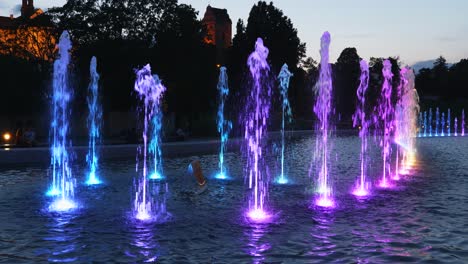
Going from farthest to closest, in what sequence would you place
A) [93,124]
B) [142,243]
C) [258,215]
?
1. [93,124]
2. [258,215]
3. [142,243]

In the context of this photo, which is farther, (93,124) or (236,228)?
(93,124)

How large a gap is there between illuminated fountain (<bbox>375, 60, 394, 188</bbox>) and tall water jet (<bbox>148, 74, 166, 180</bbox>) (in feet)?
22.7

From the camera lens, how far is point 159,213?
29.5 ft

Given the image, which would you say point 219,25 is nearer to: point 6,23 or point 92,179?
point 6,23

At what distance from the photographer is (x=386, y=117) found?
5678 centimetres

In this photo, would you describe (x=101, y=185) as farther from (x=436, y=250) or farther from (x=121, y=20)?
(x=121, y=20)

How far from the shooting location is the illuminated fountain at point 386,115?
19.0 m

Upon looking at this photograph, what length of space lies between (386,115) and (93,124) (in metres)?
34.8

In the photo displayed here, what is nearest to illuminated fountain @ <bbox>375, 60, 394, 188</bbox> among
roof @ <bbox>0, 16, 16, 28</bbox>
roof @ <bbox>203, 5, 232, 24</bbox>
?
roof @ <bbox>0, 16, 16, 28</bbox>

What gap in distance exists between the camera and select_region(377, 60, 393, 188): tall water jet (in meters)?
16.5

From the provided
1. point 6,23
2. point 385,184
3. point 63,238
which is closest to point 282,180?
point 385,184

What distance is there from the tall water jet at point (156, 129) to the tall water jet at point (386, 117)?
6922 millimetres

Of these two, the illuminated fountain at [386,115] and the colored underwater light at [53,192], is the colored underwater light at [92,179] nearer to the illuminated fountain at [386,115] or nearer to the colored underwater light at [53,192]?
the colored underwater light at [53,192]

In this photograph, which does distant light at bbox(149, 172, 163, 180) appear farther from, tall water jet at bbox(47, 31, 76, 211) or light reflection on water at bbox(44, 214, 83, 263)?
light reflection on water at bbox(44, 214, 83, 263)
